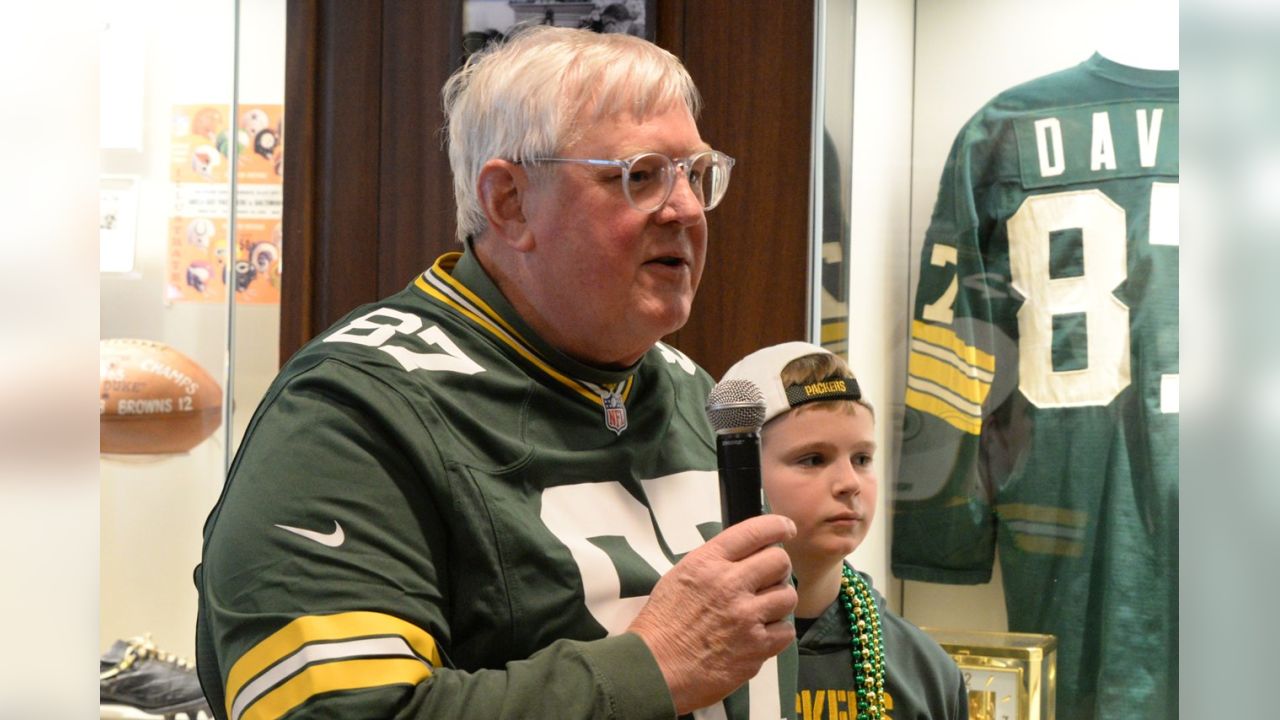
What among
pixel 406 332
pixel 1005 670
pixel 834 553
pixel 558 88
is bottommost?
pixel 1005 670

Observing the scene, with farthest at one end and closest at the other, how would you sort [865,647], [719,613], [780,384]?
[780,384] → [865,647] → [719,613]

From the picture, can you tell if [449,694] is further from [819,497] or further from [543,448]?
[819,497]

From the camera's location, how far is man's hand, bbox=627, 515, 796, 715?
4.03ft

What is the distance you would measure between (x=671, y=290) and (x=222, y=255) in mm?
2086

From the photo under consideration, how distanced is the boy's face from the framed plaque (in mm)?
753

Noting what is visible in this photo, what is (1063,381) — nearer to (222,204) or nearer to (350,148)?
(350,148)

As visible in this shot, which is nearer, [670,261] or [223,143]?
[670,261]

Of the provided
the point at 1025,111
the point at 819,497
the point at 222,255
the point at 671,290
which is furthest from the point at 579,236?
the point at 222,255

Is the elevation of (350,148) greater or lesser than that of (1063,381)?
greater

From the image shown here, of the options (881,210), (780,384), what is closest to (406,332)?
(780,384)

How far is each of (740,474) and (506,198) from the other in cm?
47

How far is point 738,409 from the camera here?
1.27 m

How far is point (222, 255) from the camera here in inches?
129

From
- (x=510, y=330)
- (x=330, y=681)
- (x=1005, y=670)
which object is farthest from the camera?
(x=1005, y=670)
